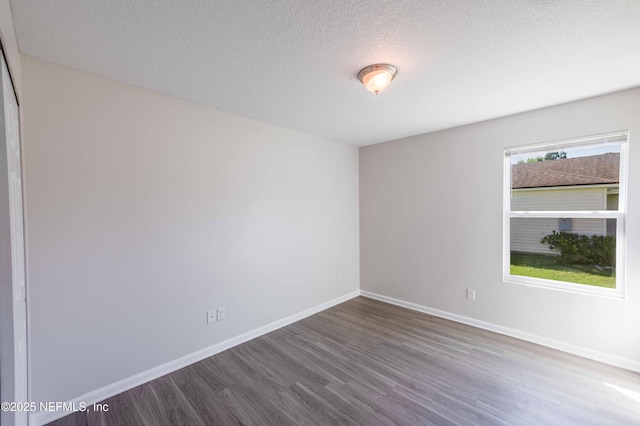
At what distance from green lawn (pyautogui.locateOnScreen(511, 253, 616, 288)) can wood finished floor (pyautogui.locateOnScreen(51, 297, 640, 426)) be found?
2.35ft

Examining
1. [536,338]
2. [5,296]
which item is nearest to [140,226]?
[5,296]

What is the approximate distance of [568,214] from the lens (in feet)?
8.59

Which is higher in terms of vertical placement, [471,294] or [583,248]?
[583,248]

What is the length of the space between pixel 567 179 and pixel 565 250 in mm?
723

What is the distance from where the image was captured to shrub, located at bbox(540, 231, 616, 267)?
245cm

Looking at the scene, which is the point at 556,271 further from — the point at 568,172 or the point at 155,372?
the point at 155,372

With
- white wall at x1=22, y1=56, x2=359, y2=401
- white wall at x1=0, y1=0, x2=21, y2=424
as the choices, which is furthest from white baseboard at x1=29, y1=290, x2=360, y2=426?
white wall at x1=0, y1=0, x2=21, y2=424

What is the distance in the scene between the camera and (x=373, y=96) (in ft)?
7.69

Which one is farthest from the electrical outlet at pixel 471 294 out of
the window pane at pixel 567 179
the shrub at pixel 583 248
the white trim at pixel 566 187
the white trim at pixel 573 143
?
the white trim at pixel 573 143

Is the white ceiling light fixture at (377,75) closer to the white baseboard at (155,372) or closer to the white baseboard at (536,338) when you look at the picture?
the white baseboard at (155,372)

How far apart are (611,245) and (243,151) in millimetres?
3660

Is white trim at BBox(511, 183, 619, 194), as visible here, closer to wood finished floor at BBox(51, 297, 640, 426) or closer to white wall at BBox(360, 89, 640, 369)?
white wall at BBox(360, 89, 640, 369)

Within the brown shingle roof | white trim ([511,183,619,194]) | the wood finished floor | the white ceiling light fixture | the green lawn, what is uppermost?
the white ceiling light fixture

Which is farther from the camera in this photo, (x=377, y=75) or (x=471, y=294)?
(x=471, y=294)
